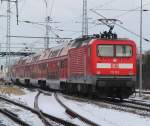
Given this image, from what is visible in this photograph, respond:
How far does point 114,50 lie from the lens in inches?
1097

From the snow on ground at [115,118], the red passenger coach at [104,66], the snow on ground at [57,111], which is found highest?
the red passenger coach at [104,66]

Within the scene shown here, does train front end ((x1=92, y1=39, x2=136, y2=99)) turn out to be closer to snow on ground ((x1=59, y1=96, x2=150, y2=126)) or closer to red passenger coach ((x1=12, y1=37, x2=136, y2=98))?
red passenger coach ((x1=12, y1=37, x2=136, y2=98))

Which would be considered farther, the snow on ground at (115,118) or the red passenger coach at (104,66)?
the red passenger coach at (104,66)

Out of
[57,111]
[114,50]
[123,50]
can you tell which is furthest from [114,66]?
[57,111]

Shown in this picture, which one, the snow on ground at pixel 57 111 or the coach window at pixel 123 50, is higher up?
the coach window at pixel 123 50

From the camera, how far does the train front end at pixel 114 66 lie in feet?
89.3

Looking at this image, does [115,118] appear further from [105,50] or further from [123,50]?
[123,50]

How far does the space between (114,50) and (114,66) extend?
0.89 meters

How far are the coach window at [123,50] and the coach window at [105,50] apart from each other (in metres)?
0.32

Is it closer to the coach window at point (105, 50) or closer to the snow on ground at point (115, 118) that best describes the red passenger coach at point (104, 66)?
the coach window at point (105, 50)

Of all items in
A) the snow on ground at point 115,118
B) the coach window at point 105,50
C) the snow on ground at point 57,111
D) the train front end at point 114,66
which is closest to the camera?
the snow on ground at point 115,118

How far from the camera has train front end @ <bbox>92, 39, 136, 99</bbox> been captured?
A: 1072 inches

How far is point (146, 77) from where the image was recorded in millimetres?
52250

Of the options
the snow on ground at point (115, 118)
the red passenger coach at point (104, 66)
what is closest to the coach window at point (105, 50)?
the red passenger coach at point (104, 66)
